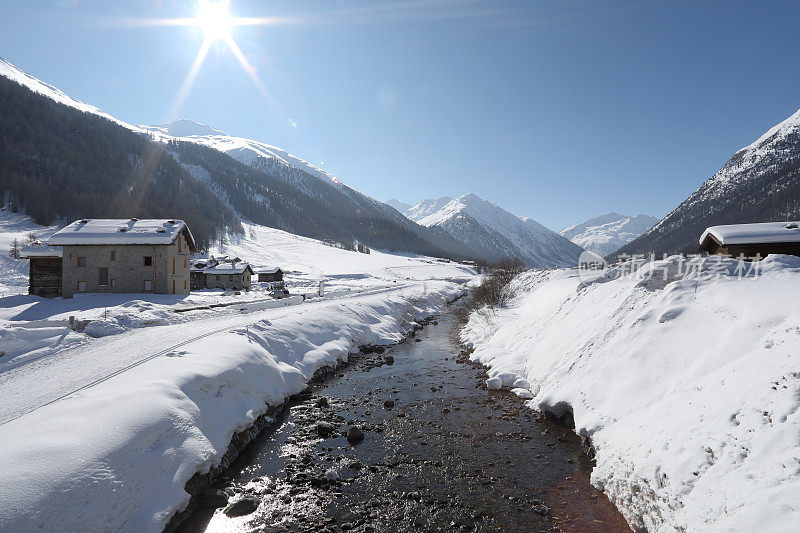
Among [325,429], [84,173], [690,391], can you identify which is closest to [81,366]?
[325,429]

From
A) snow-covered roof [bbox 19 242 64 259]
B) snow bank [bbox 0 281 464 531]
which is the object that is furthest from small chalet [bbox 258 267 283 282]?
snow bank [bbox 0 281 464 531]

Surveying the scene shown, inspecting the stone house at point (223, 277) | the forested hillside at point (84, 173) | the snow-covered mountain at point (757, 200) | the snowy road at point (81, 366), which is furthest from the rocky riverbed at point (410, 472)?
the snow-covered mountain at point (757, 200)

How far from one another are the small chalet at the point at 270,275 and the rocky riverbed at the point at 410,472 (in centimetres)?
6211

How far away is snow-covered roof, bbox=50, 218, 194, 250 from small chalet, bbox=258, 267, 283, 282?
34.8 meters

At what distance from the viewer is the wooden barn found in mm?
35812

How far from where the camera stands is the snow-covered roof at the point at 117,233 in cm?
3534

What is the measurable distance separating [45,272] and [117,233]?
315 inches

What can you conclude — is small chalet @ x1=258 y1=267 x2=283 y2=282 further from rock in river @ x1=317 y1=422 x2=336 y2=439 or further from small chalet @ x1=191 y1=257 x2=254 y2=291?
rock in river @ x1=317 y1=422 x2=336 y2=439

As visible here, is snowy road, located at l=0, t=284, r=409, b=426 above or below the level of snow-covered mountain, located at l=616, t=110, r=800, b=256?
below

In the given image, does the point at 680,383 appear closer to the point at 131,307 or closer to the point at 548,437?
the point at 548,437

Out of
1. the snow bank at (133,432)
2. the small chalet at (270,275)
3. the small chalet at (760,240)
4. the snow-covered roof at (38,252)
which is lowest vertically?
the snow bank at (133,432)

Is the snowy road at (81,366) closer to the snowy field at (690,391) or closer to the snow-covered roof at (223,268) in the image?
the snowy field at (690,391)

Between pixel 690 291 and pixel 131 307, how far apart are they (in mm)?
33142


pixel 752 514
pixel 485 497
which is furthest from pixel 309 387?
pixel 752 514
